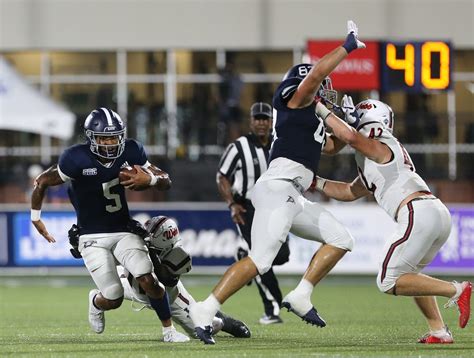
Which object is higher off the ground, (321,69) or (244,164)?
(321,69)

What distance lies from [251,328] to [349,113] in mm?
2337

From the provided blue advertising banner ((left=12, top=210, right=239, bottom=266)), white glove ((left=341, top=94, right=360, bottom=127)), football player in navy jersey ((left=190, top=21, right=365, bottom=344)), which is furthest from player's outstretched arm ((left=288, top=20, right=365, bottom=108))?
blue advertising banner ((left=12, top=210, right=239, bottom=266))

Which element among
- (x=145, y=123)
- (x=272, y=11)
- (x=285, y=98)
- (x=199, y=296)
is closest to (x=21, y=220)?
(x=199, y=296)

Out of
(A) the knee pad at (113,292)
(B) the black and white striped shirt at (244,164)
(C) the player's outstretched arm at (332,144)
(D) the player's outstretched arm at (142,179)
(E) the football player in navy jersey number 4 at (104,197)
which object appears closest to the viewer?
(D) the player's outstretched arm at (142,179)

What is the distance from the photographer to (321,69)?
8352mm

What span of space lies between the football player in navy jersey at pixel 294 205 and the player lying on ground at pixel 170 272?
1.61ft

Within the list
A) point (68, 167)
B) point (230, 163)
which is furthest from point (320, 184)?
point (230, 163)

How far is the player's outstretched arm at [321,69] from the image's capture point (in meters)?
8.33

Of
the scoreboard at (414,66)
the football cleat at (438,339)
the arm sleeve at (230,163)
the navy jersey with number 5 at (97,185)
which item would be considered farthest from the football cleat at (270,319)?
the scoreboard at (414,66)

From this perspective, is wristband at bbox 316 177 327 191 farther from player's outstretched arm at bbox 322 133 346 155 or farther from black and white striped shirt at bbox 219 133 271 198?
black and white striped shirt at bbox 219 133 271 198

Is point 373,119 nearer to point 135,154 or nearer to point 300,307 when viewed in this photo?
point 300,307

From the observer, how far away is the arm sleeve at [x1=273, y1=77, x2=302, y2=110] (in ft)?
28.6

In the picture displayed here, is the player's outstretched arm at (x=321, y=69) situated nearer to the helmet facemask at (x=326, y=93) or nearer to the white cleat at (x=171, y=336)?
the helmet facemask at (x=326, y=93)

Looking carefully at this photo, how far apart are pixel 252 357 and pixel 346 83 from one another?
10644mm
